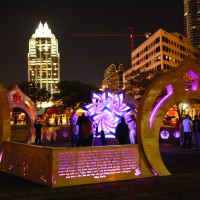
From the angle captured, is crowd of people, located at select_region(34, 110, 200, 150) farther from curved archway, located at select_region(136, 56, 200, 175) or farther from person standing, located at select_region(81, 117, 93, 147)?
curved archway, located at select_region(136, 56, 200, 175)

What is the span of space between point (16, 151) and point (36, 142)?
10.2 metres

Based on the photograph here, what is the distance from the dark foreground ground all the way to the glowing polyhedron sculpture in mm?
13288

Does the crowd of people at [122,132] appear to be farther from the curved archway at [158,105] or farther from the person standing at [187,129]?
the curved archway at [158,105]

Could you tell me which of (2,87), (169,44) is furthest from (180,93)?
(169,44)

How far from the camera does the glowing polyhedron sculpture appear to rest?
22.6 meters

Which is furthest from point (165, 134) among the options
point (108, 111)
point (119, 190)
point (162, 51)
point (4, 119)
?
point (162, 51)

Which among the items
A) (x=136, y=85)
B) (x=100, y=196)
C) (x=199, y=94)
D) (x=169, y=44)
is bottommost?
(x=100, y=196)

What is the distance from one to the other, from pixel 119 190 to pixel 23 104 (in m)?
14.2

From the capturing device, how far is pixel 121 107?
2266 centimetres

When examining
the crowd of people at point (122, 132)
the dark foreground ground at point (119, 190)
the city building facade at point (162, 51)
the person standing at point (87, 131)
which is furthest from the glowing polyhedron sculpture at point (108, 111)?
the city building facade at point (162, 51)

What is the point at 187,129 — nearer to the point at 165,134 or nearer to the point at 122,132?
the point at 165,134

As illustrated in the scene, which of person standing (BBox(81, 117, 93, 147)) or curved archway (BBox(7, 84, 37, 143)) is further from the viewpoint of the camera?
curved archway (BBox(7, 84, 37, 143))

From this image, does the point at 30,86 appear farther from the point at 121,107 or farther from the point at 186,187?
the point at 186,187

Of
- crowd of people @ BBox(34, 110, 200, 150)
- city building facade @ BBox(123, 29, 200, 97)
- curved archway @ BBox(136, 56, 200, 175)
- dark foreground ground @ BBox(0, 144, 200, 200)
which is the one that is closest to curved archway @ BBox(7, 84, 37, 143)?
crowd of people @ BBox(34, 110, 200, 150)
